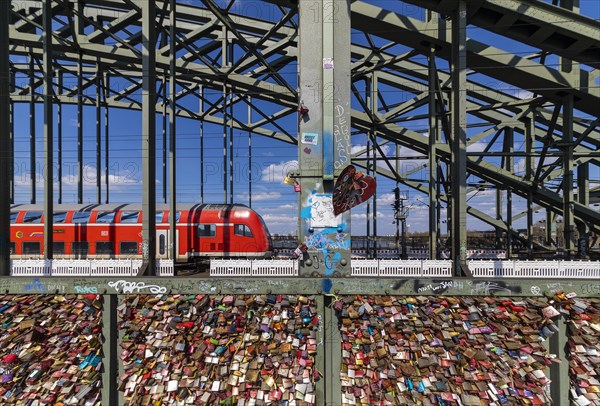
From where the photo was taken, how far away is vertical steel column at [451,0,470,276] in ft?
38.9

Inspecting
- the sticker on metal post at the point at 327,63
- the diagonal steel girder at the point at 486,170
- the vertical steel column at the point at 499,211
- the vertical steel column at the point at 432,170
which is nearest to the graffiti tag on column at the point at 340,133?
the sticker on metal post at the point at 327,63

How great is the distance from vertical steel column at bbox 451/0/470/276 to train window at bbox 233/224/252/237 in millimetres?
9934

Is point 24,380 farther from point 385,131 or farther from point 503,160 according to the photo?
point 503,160

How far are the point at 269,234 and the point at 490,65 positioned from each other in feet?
48.0

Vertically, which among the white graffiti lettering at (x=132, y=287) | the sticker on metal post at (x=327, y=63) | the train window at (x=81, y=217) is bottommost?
the white graffiti lettering at (x=132, y=287)

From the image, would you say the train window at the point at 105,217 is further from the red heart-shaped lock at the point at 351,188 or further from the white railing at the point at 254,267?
the red heart-shaped lock at the point at 351,188

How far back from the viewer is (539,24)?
12148mm

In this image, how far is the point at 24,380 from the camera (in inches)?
137

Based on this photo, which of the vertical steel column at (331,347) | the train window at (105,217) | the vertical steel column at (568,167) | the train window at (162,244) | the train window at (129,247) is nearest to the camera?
the vertical steel column at (331,347)

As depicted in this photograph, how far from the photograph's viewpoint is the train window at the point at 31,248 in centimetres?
1655

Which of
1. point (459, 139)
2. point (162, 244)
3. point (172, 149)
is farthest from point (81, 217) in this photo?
point (459, 139)

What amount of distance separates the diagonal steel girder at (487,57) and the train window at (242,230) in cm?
1187

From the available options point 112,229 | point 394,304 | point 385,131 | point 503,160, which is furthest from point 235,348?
point 503,160

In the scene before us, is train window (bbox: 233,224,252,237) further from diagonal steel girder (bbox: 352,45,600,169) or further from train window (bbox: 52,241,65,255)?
diagonal steel girder (bbox: 352,45,600,169)
